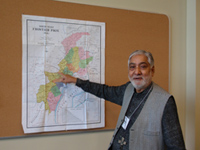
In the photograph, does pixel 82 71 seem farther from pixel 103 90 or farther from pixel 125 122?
pixel 125 122

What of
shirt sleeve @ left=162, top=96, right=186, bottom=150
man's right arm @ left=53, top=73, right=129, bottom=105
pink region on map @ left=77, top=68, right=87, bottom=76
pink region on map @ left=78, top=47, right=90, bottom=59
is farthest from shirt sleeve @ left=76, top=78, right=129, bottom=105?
shirt sleeve @ left=162, top=96, right=186, bottom=150

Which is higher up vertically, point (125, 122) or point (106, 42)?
point (106, 42)

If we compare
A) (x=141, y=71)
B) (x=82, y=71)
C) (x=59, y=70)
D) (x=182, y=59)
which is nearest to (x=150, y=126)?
(x=141, y=71)

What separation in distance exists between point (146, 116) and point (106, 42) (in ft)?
2.50

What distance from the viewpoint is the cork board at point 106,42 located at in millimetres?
1261

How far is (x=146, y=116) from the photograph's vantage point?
3.47 feet

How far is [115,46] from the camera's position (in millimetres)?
1516

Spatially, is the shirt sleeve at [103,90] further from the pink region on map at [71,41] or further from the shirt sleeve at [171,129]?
the shirt sleeve at [171,129]

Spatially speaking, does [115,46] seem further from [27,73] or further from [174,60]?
[27,73]

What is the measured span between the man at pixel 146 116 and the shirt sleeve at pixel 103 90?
0.08 metres

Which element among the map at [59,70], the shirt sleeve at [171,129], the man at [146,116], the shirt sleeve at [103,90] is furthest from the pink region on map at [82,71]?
the shirt sleeve at [171,129]

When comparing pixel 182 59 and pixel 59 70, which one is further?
pixel 182 59

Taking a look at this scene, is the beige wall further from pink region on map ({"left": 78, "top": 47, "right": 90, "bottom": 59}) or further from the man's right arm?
pink region on map ({"left": 78, "top": 47, "right": 90, "bottom": 59})

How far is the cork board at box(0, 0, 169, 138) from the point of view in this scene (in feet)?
4.14
